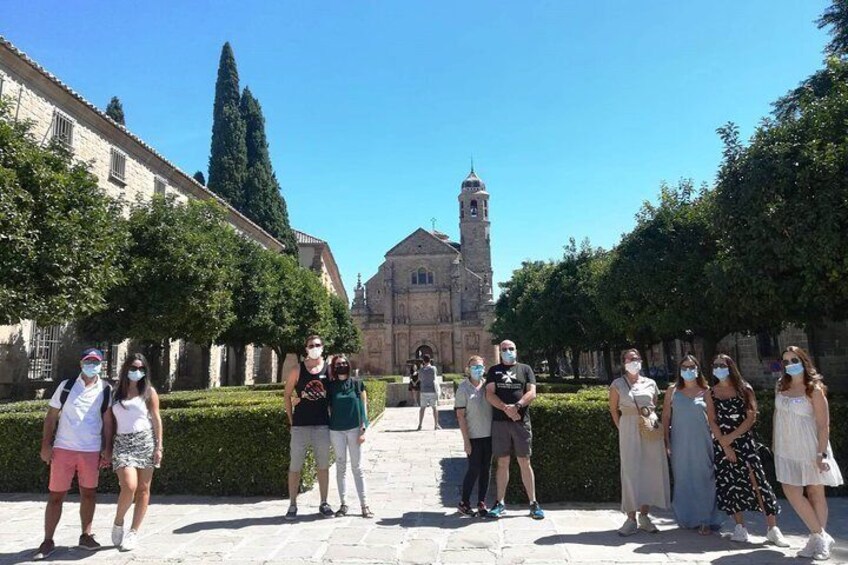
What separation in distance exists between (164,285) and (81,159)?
18.8 feet

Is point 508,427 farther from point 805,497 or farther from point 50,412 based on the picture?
point 50,412

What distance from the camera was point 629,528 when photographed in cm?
537

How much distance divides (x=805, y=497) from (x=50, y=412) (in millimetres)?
Answer: 6786

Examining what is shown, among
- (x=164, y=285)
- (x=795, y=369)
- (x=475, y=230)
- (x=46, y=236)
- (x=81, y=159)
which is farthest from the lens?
(x=475, y=230)

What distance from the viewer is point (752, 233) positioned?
899 cm

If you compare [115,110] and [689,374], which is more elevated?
[115,110]

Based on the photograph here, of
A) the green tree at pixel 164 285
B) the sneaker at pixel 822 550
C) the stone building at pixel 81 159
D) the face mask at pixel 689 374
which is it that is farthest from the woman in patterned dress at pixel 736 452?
A: the green tree at pixel 164 285

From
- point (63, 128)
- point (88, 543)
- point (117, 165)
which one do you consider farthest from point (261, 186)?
point (88, 543)

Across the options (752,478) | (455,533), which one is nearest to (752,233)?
(752,478)

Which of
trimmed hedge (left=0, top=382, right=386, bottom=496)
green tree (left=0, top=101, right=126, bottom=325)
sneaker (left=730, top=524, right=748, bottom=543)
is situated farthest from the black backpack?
sneaker (left=730, top=524, right=748, bottom=543)

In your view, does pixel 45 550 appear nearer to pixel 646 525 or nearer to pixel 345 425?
pixel 345 425

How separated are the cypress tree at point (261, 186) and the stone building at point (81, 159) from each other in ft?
30.7

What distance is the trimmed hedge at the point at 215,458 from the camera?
7352 mm

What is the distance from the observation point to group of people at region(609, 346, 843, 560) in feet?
15.9
